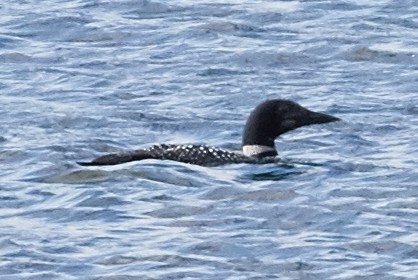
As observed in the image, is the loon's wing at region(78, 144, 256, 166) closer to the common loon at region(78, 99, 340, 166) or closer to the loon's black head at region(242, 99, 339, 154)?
the common loon at region(78, 99, 340, 166)

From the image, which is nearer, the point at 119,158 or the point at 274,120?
the point at 119,158

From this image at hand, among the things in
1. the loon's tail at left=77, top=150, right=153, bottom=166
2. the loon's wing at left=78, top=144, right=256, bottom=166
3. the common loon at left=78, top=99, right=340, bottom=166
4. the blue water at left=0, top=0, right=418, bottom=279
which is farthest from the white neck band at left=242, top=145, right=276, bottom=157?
the loon's tail at left=77, top=150, right=153, bottom=166

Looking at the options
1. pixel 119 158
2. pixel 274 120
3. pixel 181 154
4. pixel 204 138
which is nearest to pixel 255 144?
pixel 274 120

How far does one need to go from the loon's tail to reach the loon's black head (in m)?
0.98

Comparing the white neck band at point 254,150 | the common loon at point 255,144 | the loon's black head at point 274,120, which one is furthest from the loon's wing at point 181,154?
the loon's black head at point 274,120

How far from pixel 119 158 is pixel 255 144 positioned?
3.92 feet

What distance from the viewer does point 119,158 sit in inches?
523

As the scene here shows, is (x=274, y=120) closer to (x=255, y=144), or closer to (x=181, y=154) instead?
(x=255, y=144)

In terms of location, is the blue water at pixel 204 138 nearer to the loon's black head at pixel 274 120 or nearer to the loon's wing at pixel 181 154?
the loon's wing at pixel 181 154

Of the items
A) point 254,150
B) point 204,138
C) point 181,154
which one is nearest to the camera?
point 181,154

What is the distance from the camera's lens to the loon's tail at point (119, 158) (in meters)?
13.2

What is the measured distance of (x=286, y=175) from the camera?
13.2 m

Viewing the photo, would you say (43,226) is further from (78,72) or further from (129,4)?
(129,4)

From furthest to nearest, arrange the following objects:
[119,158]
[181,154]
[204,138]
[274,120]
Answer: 1. [204,138]
2. [274,120]
3. [181,154]
4. [119,158]
